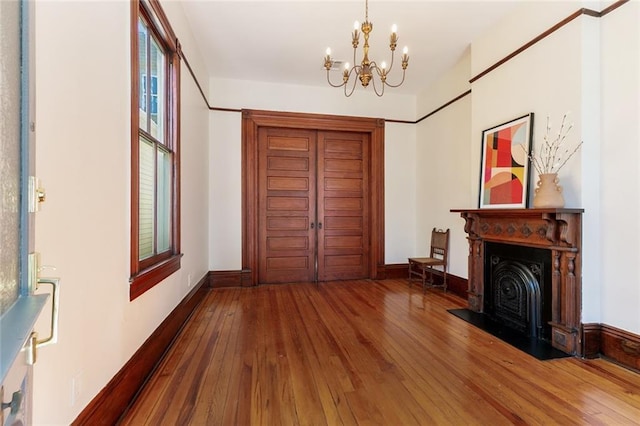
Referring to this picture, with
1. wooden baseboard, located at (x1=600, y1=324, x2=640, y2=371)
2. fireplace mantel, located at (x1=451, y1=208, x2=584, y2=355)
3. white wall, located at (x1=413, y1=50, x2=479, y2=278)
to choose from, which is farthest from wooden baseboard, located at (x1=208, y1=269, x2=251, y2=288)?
wooden baseboard, located at (x1=600, y1=324, x2=640, y2=371)

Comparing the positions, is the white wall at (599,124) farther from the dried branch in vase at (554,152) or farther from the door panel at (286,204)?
the door panel at (286,204)

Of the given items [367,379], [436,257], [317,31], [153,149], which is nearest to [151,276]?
[153,149]

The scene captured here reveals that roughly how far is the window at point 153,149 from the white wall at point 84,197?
0.09m

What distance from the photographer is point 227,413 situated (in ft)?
5.47

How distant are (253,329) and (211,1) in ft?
10.6

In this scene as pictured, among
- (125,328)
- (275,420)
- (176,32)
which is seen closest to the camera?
(275,420)

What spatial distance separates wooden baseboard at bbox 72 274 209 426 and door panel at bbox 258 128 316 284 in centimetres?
210

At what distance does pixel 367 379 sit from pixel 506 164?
8.23ft

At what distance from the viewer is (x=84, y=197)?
1.38 metres

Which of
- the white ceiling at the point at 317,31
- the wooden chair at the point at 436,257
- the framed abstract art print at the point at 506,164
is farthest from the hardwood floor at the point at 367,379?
the white ceiling at the point at 317,31

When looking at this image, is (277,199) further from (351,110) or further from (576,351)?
(576,351)

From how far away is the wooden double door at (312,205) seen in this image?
4.80 m

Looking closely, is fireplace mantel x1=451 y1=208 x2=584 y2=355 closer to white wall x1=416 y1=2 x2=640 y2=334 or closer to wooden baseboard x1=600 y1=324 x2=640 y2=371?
white wall x1=416 y1=2 x2=640 y2=334

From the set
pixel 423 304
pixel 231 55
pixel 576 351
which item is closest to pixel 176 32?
pixel 231 55
